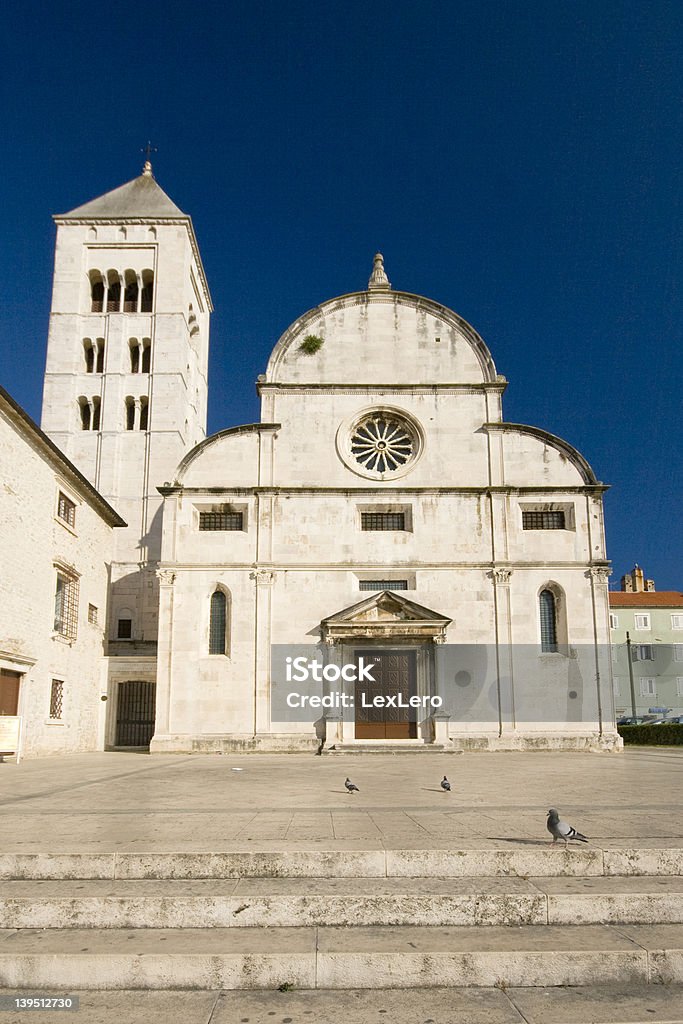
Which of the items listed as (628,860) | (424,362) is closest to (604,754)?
(424,362)

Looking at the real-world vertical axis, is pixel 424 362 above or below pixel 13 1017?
above

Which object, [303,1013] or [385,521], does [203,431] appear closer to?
[385,521]

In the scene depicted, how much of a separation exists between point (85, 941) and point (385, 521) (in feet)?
75.5

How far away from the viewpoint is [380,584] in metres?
28.1

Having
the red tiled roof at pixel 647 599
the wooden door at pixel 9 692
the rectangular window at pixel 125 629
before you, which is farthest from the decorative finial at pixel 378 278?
the red tiled roof at pixel 647 599

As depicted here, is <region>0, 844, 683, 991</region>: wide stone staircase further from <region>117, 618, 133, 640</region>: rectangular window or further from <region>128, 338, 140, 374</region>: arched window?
<region>128, 338, 140, 374</region>: arched window

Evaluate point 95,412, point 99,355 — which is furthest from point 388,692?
point 99,355

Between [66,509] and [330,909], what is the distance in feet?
74.1

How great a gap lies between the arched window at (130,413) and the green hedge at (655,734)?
26006 millimetres

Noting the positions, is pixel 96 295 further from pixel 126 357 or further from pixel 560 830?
pixel 560 830

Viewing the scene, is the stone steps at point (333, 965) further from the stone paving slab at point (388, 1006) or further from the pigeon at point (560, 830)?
the pigeon at point (560, 830)

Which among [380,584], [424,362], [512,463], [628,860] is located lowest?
[628,860]

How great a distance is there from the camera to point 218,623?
27781 mm

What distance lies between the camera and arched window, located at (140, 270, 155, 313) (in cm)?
3984
